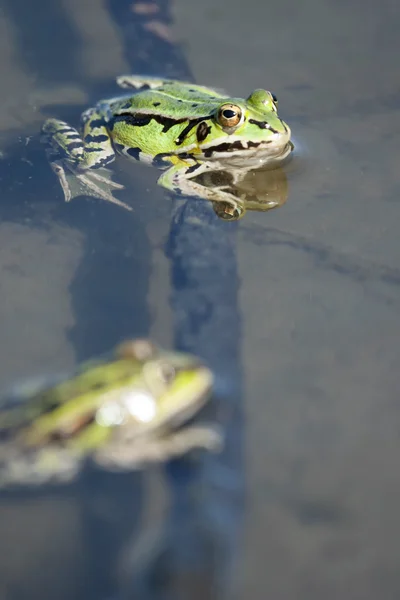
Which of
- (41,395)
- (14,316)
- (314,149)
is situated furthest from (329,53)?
(41,395)

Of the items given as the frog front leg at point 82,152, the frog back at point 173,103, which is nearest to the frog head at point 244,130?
the frog back at point 173,103

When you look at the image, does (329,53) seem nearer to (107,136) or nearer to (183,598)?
(107,136)

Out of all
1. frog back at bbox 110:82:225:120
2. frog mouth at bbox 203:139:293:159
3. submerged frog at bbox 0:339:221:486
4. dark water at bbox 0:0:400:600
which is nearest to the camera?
dark water at bbox 0:0:400:600

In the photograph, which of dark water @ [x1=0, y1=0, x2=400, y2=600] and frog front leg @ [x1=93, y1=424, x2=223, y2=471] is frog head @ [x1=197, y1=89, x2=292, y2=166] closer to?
dark water @ [x1=0, y1=0, x2=400, y2=600]

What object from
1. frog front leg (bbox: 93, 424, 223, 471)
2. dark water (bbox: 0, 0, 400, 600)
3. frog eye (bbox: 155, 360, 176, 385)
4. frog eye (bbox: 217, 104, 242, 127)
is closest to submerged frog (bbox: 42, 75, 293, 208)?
frog eye (bbox: 217, 104, 242, 127)

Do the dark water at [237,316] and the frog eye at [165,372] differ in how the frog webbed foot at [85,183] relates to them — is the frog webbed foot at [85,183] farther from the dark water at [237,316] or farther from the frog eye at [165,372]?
the frog eye at [165,372]
